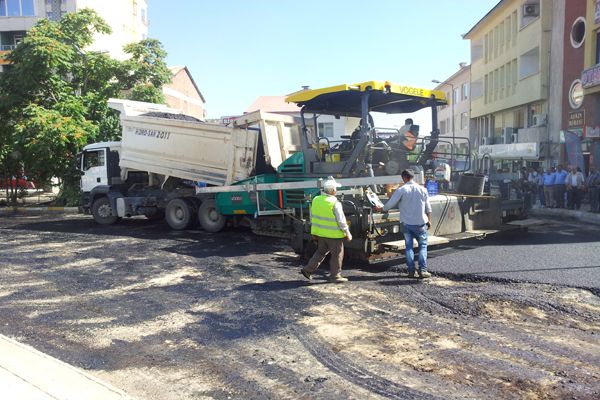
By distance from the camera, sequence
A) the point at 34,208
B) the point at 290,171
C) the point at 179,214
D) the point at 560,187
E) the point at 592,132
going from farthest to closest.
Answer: the point at 592,132, the point at 34,208, the point at 560,187, the point at 179,214, the point at 290,171

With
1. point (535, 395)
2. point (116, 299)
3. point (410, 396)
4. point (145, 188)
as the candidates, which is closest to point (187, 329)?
point (116, 299)

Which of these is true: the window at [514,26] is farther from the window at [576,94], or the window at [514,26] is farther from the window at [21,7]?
the window at [21,7]

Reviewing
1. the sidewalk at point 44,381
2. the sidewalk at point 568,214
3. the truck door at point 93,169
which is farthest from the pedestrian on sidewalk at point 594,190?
the sidewalk at point 44,381

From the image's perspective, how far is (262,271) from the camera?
7.57m

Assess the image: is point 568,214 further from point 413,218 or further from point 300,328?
point 300,328

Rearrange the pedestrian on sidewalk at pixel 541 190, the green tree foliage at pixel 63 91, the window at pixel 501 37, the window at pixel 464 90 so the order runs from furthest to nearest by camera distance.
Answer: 1. the window at pixel 464 90
2. the window at pixel 501 37
3. the green tree foliage at pixel 63 91
4. the pedestrian on sidewalk at pixel 541 190

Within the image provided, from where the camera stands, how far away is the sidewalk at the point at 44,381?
346cm

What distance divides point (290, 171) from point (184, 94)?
41616mm

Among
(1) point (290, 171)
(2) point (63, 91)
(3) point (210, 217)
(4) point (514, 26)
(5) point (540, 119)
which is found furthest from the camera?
(4) point (514, 26)

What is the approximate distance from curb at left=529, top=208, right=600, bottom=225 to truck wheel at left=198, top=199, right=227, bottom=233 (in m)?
9.07

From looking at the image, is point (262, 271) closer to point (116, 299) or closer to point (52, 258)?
point (116, 299)

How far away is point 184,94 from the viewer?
4891 cm

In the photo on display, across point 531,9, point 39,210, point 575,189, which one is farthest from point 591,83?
point 39,210

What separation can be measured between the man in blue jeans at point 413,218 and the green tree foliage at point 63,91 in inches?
503
